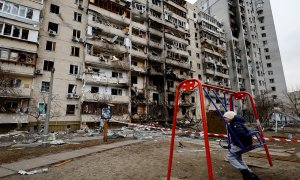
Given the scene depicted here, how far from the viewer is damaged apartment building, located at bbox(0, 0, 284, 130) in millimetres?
22156

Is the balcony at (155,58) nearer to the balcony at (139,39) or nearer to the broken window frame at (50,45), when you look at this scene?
the balcony at (139,39)

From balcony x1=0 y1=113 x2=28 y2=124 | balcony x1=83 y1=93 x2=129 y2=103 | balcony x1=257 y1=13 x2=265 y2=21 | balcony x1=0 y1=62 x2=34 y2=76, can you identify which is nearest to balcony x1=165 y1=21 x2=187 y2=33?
balcony x1=83 y1=93 x2=129 y2=103

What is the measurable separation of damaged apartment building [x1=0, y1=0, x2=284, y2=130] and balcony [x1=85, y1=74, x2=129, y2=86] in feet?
0.47

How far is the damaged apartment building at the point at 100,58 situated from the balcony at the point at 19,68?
0.10 meters

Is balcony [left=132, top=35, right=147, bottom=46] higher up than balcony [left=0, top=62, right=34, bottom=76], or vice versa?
balcony [left=132, top=35, right=147, bottom=46]

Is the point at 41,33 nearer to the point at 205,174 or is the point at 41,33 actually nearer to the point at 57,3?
the point at 57,3

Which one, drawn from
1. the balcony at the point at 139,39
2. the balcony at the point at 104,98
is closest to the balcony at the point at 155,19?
the balcony at the point at 139,39

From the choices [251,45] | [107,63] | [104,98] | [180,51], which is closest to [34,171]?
[104,98]

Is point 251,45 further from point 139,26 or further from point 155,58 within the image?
point 139,26

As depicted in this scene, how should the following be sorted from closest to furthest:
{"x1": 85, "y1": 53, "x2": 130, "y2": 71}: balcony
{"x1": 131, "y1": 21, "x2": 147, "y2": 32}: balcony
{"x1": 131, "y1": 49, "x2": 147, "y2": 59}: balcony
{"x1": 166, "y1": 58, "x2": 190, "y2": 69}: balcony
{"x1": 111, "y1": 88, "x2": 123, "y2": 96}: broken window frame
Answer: {"x1": 85, "y1": 53, "x2": 130, "y2": 71}: balcony → {"x1": 111, "y1": 88, "x2": 123, "y2": 96}: broken window frame → {"x1": 131, "y1": 49, "x2": 147, "y2": 59}: balcony → {"x1": 131, "y1": 21, "x2": 147, "y2": 32}: balcony → {"x1": 166, "y1": 58, "x2": 190, "y2": 69}: balcony

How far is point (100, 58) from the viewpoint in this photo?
91.4 feet

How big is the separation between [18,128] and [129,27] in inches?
908

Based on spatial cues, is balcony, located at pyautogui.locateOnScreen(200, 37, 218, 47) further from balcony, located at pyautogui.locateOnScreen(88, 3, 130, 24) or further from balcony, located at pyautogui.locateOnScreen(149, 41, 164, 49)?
balcony, located at pyautogui.locateOnScreen(88, 3, 130, 24)

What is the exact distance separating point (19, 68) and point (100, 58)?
10332 mm
